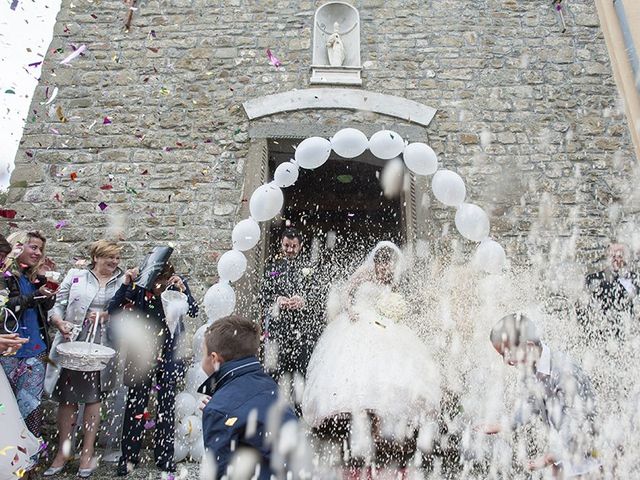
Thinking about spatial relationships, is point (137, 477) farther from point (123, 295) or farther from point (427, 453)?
point (427, 453)

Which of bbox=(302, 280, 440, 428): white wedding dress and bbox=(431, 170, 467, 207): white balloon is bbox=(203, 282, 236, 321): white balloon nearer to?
bbox=(302, 280, 440, 428): white wedding dress

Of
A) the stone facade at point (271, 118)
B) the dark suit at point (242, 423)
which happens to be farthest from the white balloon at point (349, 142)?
the dark suit at point (242, 423)

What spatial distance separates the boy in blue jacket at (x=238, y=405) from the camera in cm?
217

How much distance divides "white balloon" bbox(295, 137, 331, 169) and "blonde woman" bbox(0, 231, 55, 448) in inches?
86.4

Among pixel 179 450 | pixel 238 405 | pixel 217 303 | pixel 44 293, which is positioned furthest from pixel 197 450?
pixel 238 405

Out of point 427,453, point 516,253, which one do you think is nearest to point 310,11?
point 516,253

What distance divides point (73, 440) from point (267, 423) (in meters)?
2.43

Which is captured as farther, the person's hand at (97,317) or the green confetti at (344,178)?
the green confetti at (344,178)

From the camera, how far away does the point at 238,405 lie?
224 cm

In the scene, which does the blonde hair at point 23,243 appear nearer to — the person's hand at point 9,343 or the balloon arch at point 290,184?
the person's hand at point 9,343

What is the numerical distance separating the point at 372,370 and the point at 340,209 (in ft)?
16.5

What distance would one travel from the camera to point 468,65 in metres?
6.15

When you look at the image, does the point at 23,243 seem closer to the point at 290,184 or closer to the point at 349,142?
the point at 290,184

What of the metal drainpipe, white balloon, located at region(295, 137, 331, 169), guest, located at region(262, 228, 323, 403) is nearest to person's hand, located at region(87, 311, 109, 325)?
guest, located at region(262, 228, 323, 403)
